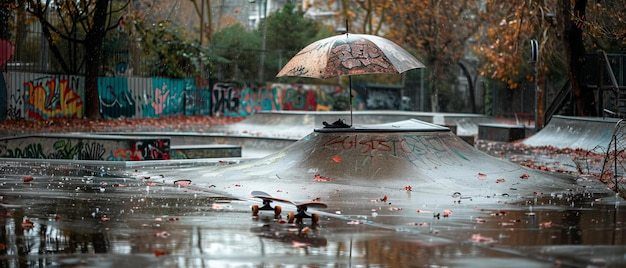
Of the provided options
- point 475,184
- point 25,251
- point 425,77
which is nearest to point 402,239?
point 25,251

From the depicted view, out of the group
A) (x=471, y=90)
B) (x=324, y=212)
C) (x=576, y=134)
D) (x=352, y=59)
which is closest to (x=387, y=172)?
(x=352, y=59)

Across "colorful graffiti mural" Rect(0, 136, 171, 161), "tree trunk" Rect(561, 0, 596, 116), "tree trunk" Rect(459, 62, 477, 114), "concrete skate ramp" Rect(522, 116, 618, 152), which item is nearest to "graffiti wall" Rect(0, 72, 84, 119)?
"colorful graffiti mural" Rect(0, 136, 171, 161)

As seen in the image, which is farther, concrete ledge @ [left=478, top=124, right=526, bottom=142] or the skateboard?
concrete ledge @ [left=478, top=124, right=526, bottom=142]

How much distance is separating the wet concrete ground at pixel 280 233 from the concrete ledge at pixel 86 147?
16.1ft

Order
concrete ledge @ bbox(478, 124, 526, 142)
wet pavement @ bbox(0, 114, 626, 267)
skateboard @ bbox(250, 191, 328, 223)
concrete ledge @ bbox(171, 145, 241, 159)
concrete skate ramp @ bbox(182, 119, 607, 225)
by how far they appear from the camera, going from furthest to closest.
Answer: concrete ledge @ bbox(478, 124, 526, 142) → concrete ledge @ bbox(171, 145, 241, 159) → concrete skate ramp @ bbox(182, 119, 607, 225) → skateboard @ bbox(250, 191, 328, 223) → wet pavement @ bbox(0, 114, 626, 267)

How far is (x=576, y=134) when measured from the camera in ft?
79.5

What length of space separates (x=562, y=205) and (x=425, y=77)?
A: 39.8 m

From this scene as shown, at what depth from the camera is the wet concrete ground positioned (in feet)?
24.0

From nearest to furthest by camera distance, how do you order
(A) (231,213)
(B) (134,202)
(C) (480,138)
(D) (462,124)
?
1. (A) (231,213)
2. (B) (134,202)
3. (C) (480,138)
4. (D) (462,124)

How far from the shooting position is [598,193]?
41.9 feet

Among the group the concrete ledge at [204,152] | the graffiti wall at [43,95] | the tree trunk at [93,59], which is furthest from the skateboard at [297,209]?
the tree trunk at [93,59]

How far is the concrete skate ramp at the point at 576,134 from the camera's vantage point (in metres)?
22.5

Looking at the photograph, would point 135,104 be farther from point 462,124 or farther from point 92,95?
point 462,124

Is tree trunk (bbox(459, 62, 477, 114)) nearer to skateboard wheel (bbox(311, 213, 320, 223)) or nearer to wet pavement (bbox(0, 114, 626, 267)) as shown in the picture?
wet pavement (bbox(0, 114, 626, 267))
